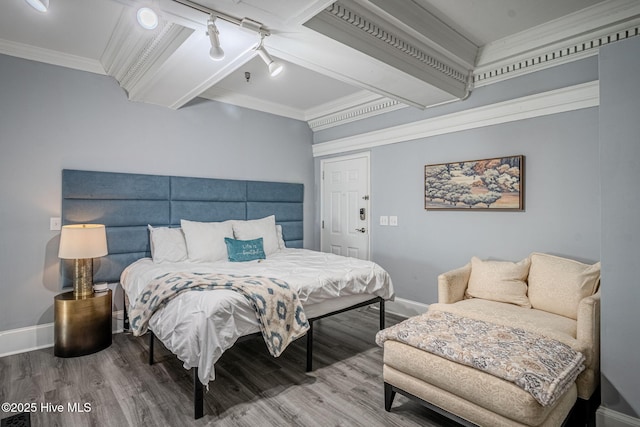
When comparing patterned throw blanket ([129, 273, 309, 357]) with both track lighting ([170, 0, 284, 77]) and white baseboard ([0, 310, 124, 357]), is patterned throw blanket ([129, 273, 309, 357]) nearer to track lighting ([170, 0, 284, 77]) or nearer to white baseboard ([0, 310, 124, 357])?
white baseboard ([0, 310, 124, 357])

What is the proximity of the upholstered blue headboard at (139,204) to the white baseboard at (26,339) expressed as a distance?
0.61m

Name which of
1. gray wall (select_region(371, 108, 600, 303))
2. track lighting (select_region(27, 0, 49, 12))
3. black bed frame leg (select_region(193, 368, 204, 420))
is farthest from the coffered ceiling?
black bed frame leg (select_region(193, 368, 204, 420))

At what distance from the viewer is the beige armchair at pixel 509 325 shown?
165 centimetres

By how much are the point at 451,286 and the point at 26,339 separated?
3.79 metres

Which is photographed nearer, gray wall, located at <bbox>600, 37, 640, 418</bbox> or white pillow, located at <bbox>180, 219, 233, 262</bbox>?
gray wall, located at <bbox>600, 37, 640, 418</bbox>

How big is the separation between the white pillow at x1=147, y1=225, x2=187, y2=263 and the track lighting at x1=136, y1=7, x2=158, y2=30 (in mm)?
2096

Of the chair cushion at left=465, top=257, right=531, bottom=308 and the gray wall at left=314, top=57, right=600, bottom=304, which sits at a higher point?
the gray wall at left=314, top=57, right=600, bottom=304

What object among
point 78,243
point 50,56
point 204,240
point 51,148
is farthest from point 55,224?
point 50,56

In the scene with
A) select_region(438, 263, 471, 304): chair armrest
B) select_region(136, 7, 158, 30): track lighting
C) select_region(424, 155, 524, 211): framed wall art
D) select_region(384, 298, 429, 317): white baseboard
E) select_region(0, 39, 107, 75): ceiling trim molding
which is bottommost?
select_region(384, 298, 429, 317): white baseboard

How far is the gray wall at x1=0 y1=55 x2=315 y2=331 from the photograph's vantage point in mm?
2973

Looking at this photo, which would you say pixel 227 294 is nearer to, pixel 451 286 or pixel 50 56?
pixel 451 286

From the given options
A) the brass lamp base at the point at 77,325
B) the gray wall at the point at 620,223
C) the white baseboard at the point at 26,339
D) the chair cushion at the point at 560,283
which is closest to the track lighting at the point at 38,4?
the brass lamp base at the point at 77,325

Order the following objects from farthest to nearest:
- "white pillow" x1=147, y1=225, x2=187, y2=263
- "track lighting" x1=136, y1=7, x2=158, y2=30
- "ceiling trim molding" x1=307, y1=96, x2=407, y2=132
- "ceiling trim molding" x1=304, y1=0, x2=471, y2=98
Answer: "ceiling trim molding" x1=307, y1=96, x2=407, y2=132 → "white pillow" x1=147, y1=225, x2=187, y2=263 → "ceiling trim molding" x1=304, y1=0, x2=471, y2=98 → "track lighting" x1=136, y1=7, x2=158, y2=30

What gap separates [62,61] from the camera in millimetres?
3166
